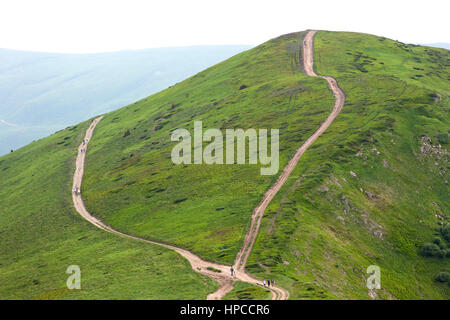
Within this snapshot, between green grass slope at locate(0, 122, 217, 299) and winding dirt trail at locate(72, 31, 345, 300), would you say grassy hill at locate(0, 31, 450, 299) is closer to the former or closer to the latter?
green grass slope at locate(0, 122, 217, 299)

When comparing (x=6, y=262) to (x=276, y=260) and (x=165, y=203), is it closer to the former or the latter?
(x=165, y=203)

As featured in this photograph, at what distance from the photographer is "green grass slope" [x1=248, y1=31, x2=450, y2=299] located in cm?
7231

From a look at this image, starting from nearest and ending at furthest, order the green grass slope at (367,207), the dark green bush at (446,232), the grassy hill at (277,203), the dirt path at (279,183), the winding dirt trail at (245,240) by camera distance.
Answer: the winding dirt trail at (245,240) < the green grass slope at (367,207) < the grassy hill at (277,203) < the dirt path at (279,183) < the dark green bush at (446,232)

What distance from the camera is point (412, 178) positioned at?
350ft

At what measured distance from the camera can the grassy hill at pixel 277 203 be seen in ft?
243

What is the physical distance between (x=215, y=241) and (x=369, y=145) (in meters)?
54.1
